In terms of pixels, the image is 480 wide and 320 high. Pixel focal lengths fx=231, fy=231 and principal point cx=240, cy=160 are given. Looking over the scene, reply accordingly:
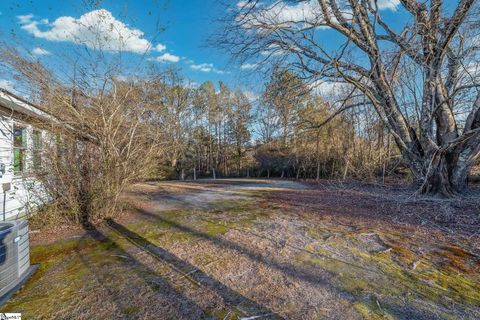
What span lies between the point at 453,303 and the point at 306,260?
1.30 m

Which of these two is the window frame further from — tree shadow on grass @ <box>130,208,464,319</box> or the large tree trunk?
the large tree trunk

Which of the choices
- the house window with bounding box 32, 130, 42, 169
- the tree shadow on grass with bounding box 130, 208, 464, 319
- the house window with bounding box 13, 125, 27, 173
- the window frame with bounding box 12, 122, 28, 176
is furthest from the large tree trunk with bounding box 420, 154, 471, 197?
the house window with bounding box 13, 125, 27, 173

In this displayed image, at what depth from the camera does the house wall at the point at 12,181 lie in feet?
13.5

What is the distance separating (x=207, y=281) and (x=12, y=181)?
4.96 m

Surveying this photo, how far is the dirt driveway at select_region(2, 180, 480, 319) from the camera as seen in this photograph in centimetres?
192

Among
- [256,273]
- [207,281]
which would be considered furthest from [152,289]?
[256,273]

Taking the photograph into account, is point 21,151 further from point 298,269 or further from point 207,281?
point 298,269

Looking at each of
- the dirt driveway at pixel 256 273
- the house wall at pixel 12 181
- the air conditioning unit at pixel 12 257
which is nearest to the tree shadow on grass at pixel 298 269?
the dirt driveway at pixel 256 273

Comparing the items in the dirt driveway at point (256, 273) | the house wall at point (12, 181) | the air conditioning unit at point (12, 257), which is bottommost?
the dirt driveway at point (256, 273)

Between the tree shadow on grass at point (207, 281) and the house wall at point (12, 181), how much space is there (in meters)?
2.07

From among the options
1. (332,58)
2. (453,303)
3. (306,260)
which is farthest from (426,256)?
(332,58)

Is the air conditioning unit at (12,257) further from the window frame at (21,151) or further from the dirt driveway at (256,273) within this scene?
the window frame at (21,151)

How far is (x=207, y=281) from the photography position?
2342 mm

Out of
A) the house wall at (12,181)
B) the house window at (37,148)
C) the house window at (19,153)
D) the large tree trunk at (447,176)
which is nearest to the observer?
the house window at (37,148)
